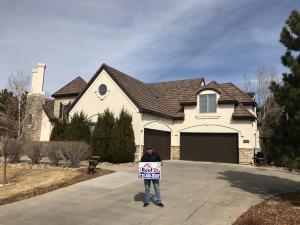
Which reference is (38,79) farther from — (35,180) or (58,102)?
(35,180)

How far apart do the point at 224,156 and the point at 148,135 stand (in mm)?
6362

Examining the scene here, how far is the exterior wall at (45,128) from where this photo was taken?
30500 mm

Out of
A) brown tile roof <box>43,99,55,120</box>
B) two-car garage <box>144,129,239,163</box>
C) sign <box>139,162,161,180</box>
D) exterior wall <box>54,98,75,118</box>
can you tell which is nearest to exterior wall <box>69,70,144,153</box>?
two-car garage <box>144,129,239,163</box>

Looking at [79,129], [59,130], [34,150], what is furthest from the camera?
[59,130]

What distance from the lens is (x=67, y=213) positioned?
8.88 meters

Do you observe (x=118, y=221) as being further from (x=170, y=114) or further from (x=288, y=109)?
(x=170, y=114)

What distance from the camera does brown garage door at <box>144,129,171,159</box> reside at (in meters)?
22.6

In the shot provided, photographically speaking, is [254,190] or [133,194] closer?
[133,194]

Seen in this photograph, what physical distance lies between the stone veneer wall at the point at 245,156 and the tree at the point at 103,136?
390 inches

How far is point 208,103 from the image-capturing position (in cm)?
2544

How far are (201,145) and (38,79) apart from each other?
17.7 m

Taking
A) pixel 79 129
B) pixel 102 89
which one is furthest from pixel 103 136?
pixel 102 89

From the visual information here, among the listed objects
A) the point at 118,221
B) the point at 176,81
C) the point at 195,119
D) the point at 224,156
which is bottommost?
the point at 118,221

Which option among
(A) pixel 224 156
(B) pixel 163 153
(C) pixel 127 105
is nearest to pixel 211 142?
(A) pixel 224 156
